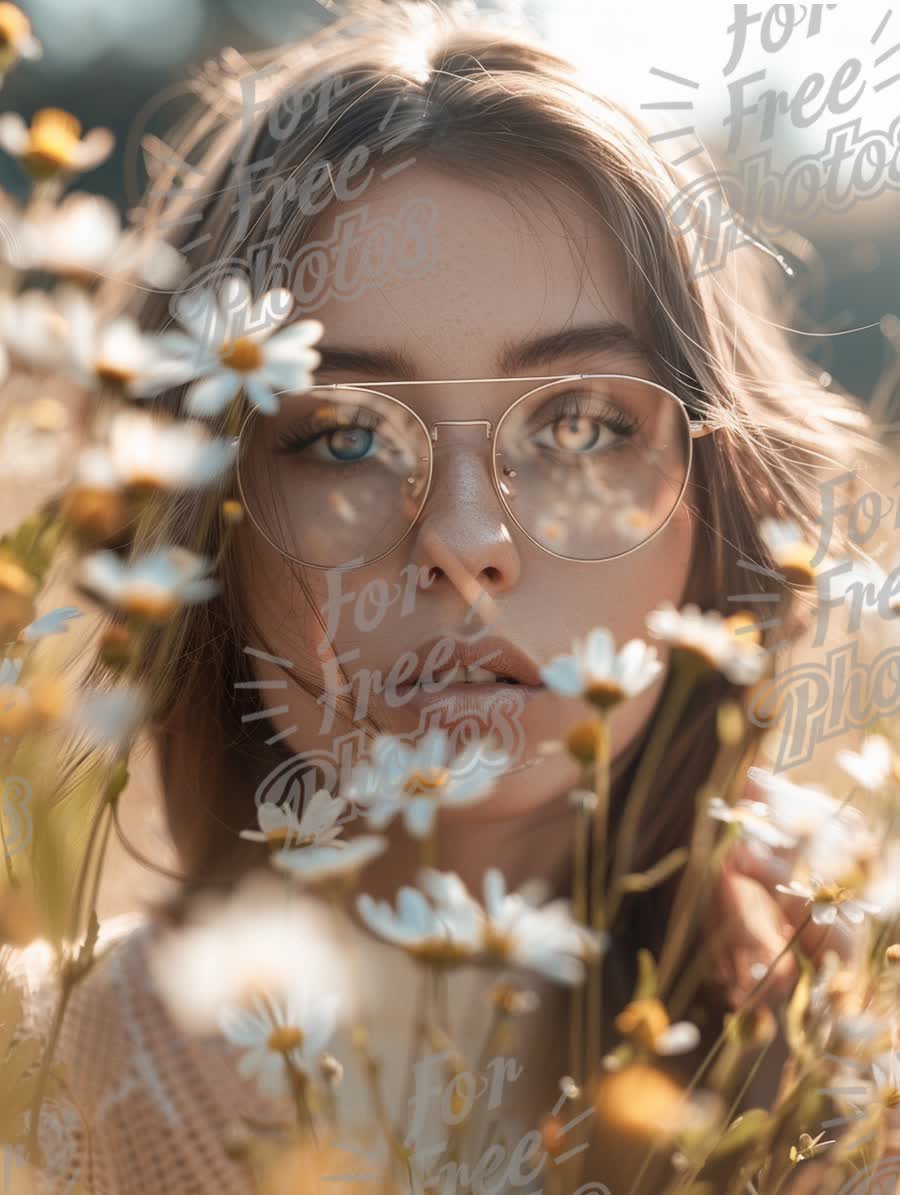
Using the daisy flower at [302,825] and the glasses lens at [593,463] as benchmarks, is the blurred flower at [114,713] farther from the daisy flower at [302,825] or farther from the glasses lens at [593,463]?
the glasses lens at [593,463]

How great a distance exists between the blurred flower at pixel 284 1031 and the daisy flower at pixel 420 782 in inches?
1.9

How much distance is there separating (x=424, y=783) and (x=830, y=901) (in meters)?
0.12

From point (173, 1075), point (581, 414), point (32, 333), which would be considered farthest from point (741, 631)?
point (173, 1075)

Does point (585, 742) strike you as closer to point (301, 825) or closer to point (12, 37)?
point (301, 825)

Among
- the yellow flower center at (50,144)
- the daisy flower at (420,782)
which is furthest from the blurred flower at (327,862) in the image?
the yellow flower center at (50,144)

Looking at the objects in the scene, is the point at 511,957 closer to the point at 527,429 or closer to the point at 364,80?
the point at 527,429

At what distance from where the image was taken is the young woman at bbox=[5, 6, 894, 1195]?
38cm

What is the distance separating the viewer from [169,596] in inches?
10.9

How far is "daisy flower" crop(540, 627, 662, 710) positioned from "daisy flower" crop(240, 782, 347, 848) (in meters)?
0.07

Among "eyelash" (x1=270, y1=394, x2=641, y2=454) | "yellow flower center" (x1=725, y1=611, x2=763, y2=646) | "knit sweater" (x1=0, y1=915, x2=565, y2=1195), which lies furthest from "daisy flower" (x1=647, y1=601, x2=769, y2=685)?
"knit sweater" (x1=0, y1=915, x2=565, y2=1195)

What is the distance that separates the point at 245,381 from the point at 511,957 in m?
0.18

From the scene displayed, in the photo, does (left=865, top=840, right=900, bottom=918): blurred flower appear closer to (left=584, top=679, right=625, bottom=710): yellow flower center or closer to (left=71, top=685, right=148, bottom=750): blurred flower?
(left=584, top=679, right=625, bottom=710): yellow flower center

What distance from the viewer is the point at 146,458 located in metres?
0.30

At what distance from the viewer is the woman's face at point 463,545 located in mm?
374
